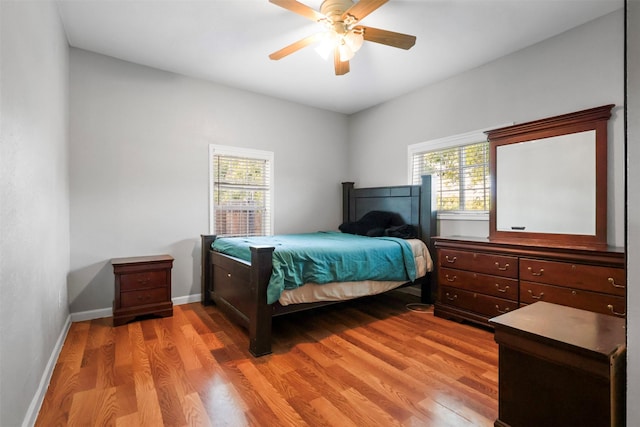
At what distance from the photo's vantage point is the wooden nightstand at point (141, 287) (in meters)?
3.08

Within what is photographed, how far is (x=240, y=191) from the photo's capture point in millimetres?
4332

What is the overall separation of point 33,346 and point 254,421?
1286 millimetres

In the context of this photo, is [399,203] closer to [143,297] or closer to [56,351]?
[143,297]

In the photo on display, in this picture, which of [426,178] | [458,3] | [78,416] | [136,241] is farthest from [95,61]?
[426,178]

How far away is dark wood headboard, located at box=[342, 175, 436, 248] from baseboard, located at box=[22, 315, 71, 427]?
3.73m

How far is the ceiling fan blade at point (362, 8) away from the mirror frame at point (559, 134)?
200 centimetres

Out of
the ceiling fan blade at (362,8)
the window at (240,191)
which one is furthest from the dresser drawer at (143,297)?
the ceiling fan blade at (362,8)

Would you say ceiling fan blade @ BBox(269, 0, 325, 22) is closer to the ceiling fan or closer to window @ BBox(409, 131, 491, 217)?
the ceiling fan

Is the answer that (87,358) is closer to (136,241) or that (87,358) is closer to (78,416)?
(78,416)

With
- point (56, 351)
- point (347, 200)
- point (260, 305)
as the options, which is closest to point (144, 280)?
point (56, 351)

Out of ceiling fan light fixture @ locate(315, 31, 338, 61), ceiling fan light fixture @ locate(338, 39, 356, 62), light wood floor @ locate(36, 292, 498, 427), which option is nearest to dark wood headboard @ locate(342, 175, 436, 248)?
light wood floor @ locate(36, 292, 498, 427)

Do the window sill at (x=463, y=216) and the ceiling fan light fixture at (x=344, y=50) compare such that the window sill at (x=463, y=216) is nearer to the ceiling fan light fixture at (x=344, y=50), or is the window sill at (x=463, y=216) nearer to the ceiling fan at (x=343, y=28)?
the ceiling fan at (x=343, y=28)

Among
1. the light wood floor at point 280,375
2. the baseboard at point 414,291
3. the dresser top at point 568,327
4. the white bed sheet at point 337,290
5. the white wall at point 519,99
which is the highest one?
the white wall at point 519,99

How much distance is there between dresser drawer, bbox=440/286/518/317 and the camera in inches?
112
